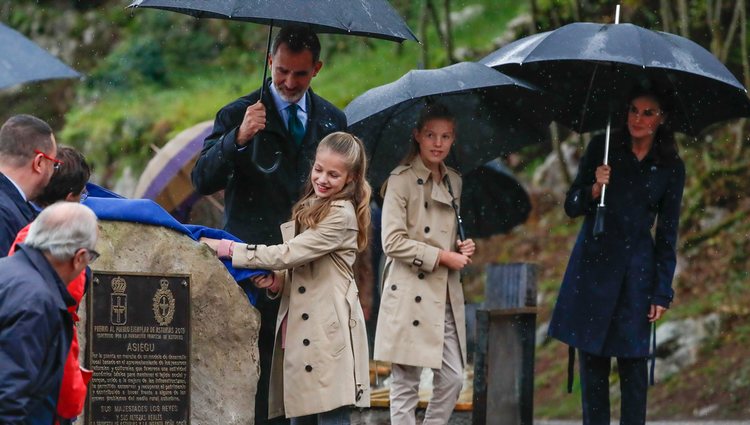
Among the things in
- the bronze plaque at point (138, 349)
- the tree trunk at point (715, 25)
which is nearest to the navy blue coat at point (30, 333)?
the bronze plaque at point (138, 349)

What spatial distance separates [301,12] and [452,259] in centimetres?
192

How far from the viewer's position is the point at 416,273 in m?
8.12

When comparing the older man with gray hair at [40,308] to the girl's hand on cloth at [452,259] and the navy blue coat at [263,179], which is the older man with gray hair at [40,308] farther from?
the girl's hand on cloth at [452,259]

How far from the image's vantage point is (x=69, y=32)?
27.2 m

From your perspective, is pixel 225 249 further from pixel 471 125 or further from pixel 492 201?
pixel 492 201

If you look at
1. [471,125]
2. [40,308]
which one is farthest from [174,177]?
[40,308]

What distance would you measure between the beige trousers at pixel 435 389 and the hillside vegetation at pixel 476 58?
13.6 ft

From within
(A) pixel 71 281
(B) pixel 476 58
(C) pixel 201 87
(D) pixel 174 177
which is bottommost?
(A) pixel 71 281

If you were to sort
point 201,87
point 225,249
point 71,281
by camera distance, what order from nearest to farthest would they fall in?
point 71,281
point 225,249
point 201,87

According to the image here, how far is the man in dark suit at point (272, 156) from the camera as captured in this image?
23.7ft

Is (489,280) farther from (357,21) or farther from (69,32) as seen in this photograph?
(69,32)

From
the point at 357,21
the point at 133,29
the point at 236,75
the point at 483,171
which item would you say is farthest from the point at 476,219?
the point at 133,29

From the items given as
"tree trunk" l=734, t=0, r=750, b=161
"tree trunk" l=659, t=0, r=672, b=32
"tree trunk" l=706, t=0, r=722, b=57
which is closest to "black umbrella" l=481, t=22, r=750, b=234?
"tree trunk" l=734, t=0, r=750, b=161

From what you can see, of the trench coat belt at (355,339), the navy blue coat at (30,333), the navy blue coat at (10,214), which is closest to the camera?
the navy blue coat at (30,333)
